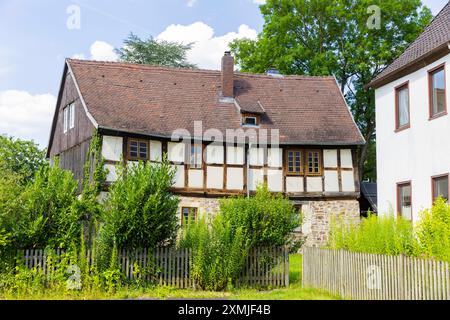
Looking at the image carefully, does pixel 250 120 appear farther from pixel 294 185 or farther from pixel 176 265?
pixel 176 265

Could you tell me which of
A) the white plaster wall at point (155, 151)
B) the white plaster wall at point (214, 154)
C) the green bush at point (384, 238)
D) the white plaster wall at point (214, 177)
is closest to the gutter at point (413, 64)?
the green bush at point (384, 238)

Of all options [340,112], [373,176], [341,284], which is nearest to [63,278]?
[341,284]

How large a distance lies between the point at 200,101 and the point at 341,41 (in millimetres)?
11775

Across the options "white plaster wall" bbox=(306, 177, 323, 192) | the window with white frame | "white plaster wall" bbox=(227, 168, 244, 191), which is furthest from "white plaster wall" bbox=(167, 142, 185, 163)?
"white plaster wall" bbox=(306, 177, 323, 192)

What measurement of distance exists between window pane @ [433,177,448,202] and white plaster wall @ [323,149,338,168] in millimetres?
10734

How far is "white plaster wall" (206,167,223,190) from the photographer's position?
1008 inches

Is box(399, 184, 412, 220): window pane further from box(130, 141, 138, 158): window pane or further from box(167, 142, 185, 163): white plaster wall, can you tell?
box(130, 141, 138, 158): window pane

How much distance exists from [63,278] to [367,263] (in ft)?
23.3

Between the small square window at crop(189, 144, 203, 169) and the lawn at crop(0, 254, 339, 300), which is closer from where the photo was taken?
the lawn at crop(0, 254, 339, 300)

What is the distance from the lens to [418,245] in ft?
45.1

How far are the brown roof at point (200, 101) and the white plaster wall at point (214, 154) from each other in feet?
3.13

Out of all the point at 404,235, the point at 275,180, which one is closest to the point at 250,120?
the point at 275,180

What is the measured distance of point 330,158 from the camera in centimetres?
2697

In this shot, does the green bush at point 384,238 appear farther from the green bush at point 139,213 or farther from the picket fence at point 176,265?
the green bush at point 139,213
